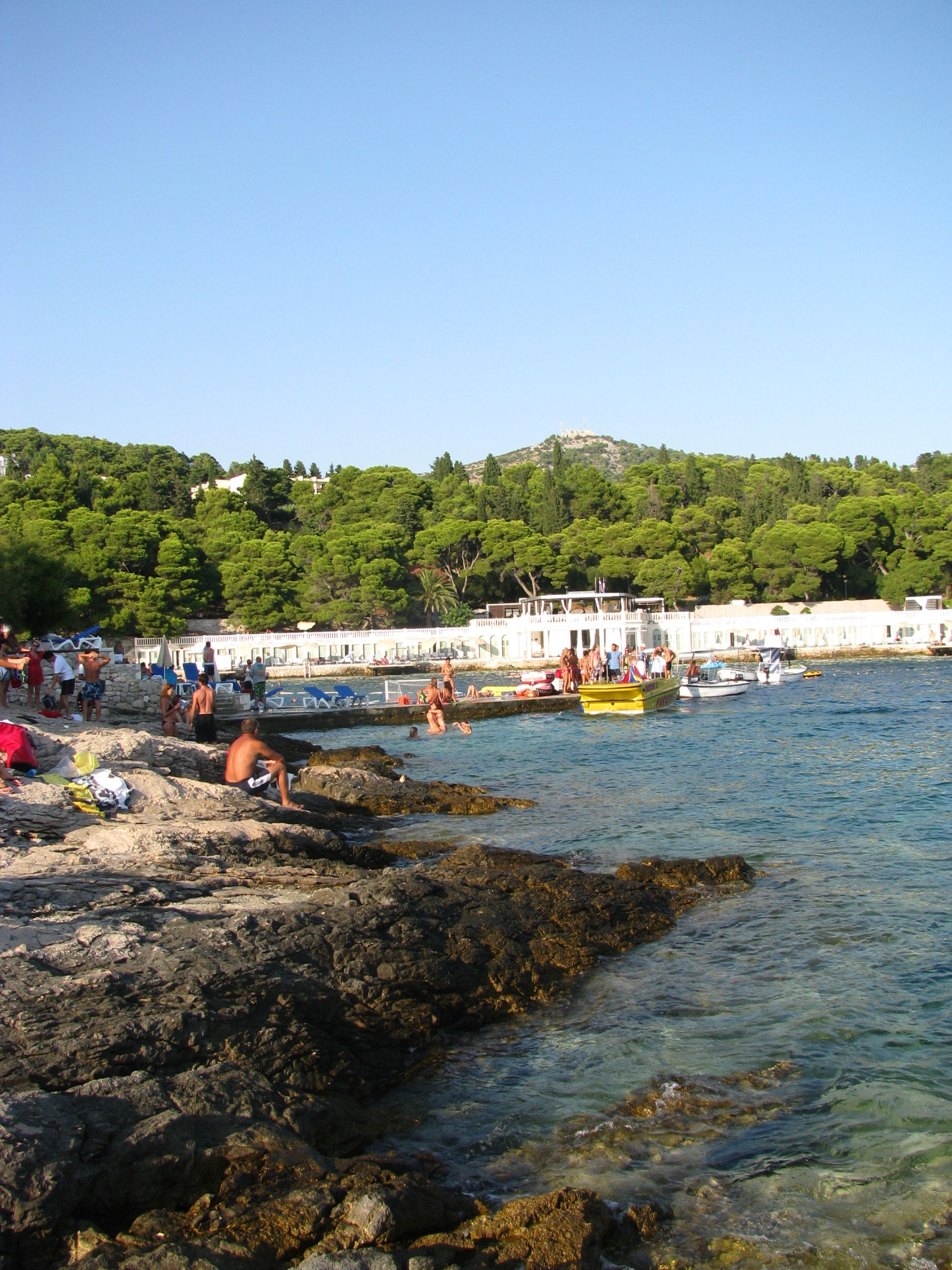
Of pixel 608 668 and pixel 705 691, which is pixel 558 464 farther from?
pixel 705 691

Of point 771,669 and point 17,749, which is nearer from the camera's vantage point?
point 17,749

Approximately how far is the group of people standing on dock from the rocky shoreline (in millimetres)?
22226

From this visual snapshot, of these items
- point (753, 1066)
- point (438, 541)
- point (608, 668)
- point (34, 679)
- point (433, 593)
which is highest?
point (438, 541)

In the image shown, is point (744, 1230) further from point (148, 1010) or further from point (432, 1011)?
point (148, 1010)

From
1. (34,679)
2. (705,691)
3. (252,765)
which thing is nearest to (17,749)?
(252,765)

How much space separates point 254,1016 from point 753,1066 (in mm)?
2725

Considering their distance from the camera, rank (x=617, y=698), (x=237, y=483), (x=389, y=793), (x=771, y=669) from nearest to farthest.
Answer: (x=389, y=793) → (x=617, y=698) → (x=771, y=669) → (x=237, y=483)

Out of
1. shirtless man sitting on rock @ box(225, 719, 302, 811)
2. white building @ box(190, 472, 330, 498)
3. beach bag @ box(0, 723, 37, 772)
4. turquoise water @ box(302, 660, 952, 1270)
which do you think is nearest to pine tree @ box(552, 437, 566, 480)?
white building @ box(190, 472, 330, 498)

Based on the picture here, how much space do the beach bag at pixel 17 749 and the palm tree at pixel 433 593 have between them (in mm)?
62275

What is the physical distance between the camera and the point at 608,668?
108 ft

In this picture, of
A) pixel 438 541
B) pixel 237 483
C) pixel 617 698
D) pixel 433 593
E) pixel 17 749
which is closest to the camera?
pixel 17 749

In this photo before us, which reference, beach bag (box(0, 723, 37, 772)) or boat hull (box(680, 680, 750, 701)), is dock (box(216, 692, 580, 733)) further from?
beach bag (box(0, 723, 37, 772))

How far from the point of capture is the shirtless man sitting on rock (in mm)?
10922

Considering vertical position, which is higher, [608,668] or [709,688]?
[608,668]
